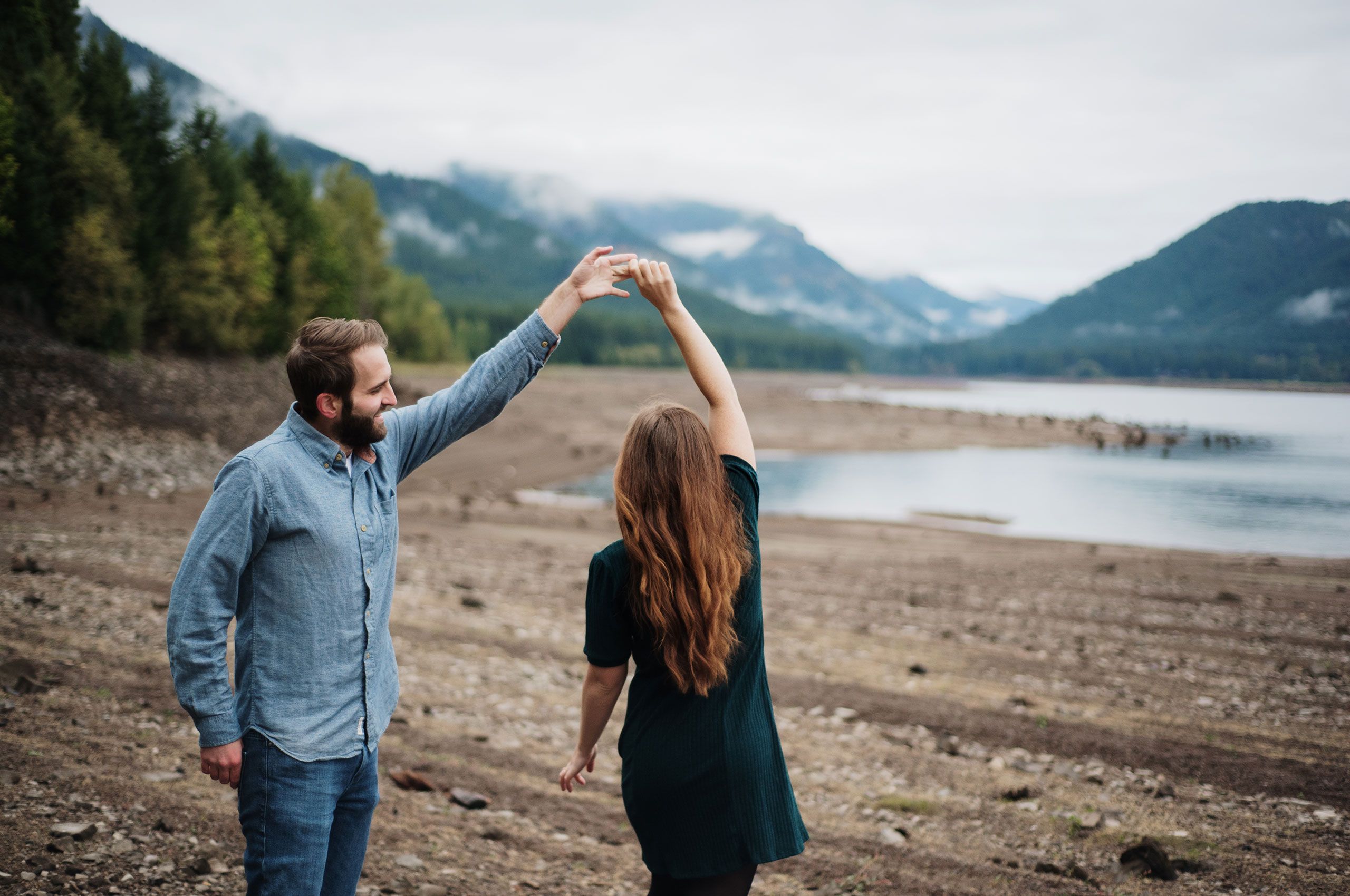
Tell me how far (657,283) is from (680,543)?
1.04m

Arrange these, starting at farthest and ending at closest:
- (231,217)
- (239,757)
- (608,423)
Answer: (608,423) → (231,217) → (239,757)

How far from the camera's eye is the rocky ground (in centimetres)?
516

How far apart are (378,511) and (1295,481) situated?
1785 inches

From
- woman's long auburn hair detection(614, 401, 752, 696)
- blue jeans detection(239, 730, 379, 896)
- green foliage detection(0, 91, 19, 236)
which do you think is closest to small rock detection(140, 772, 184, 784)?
blue jeans detection(239, 730, 379, 896)

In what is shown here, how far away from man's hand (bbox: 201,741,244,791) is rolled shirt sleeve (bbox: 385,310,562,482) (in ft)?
3.46

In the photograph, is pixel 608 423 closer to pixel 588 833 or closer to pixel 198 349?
pixel 198 349

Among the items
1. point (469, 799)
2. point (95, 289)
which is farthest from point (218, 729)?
point (95, 289)

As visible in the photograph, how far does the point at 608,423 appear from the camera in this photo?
164 feet

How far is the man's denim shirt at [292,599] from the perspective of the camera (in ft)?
8.05

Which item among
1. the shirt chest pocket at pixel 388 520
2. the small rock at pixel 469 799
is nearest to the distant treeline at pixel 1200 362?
the small rock at pixel 469 799

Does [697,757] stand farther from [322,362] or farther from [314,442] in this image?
[322,362]

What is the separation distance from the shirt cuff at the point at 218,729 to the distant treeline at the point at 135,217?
23896 millimetres

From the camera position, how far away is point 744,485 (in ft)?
9.02

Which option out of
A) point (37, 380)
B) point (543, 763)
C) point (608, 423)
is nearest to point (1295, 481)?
point (608, 423)
